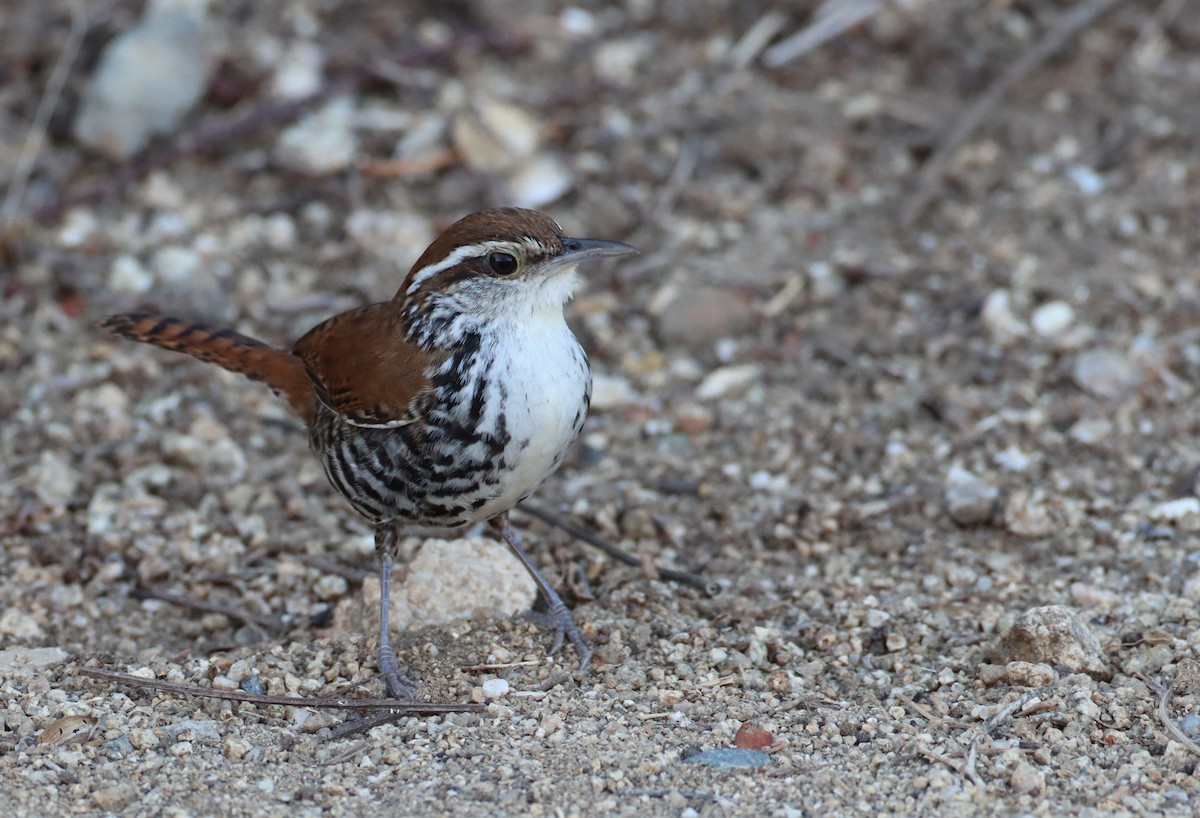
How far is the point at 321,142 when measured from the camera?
7.68 m

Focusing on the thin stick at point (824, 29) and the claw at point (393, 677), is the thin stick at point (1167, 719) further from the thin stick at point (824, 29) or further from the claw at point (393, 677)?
the thin stick at point (824, 29)

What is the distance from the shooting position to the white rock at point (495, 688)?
4.60m

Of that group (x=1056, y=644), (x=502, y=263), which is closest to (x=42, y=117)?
(x=502, y=263)

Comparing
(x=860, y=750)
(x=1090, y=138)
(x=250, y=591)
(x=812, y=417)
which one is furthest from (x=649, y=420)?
(x=1090, y=138)

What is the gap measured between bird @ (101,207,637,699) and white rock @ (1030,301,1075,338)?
2680 mm

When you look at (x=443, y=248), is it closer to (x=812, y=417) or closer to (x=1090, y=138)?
(x=812, y=417)

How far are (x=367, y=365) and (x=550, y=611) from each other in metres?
1.02

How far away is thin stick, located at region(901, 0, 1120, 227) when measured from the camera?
746 centimetres

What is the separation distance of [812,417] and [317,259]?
2.57 m

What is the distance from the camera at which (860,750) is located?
4219 millimetres

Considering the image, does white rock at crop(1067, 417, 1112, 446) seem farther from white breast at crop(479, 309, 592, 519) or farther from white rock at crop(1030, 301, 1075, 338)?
white breast at crop(479, 309, 592, 519)

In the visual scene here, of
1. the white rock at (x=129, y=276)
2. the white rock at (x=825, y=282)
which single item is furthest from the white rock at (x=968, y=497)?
the white rock at (x=129, y=276)

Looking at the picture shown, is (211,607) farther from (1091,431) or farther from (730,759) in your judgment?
(1091,431)

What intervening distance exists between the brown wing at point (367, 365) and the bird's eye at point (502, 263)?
13.3 inches
